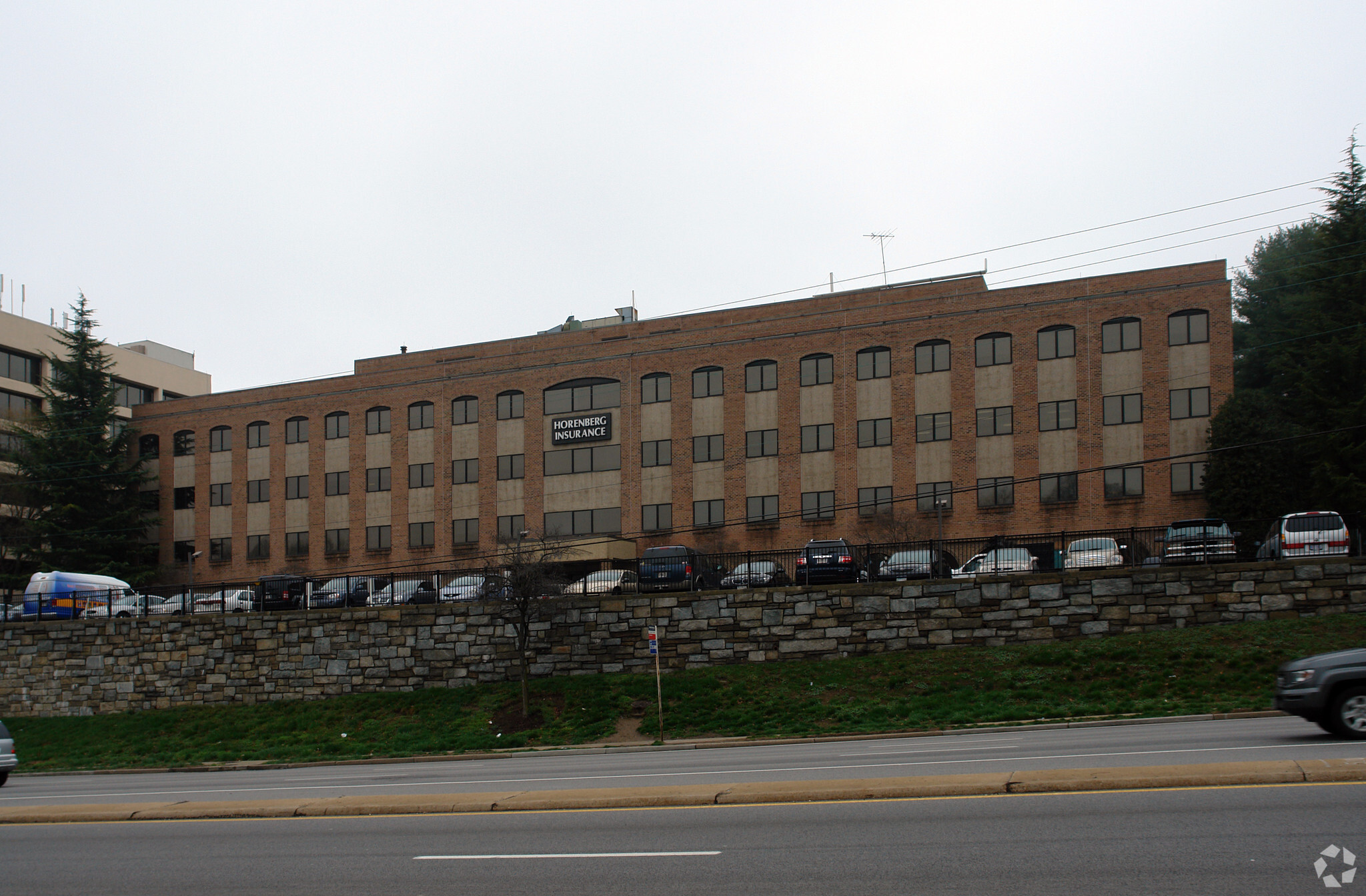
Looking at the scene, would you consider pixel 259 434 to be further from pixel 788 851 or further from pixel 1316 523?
pixel 788 851

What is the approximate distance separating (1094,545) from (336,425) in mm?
45093

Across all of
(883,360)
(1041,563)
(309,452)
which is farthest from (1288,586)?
(309,452)

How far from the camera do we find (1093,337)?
48531mm

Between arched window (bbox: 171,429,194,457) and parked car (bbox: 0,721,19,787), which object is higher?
arched window (bbox: 171,429,194,457)

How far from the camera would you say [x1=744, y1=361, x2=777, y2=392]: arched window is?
53781mm

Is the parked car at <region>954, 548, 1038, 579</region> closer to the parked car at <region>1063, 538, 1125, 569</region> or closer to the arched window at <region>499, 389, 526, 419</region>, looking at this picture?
the parked car at <region>1063, 538, 1125, 569</region>

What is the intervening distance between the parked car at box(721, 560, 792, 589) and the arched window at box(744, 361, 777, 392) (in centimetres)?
2058

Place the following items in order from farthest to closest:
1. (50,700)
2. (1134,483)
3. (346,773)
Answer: (1134,483) → (50,700) → (346,773)

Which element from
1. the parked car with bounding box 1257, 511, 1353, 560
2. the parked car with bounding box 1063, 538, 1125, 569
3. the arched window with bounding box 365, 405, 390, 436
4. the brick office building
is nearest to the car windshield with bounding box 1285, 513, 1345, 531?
the parked car with bounding box 1257, 511, 1353, 560

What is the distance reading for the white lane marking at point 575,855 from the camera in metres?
A: 8.94

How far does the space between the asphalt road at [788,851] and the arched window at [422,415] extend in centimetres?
4895

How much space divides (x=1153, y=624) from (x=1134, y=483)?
71.3 feet

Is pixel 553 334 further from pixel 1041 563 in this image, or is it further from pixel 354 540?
pixel 1041 563

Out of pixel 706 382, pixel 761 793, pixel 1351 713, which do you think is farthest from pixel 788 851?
pixel 706 382
